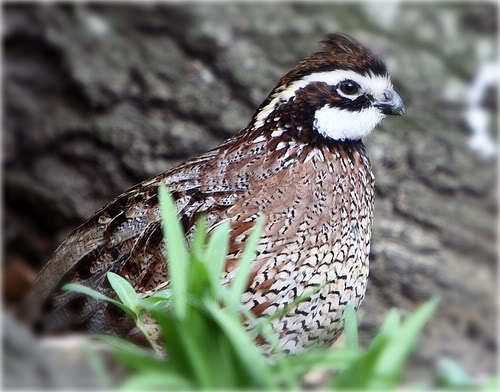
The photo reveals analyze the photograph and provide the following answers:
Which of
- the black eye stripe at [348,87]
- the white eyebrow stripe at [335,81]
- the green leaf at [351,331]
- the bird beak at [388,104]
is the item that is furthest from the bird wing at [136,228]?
the green leaf at [351,331]

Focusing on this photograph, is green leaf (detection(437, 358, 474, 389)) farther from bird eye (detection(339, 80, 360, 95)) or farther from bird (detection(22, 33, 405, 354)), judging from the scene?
bird eye (detection(339, 80, 360, 95))

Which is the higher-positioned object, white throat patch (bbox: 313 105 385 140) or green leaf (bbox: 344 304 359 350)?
white throat patch (bbox: 313 105 385 140)

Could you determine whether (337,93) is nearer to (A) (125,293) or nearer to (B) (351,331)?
(A) (125,293)

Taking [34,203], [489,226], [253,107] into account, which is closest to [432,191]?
[489,226]

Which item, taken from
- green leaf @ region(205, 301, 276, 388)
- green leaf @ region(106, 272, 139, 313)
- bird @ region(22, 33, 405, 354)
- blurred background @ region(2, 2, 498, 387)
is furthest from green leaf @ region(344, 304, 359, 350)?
blurred background @ region(2, 2, 498, 387)

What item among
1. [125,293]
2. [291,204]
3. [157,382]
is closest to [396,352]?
[157,382]

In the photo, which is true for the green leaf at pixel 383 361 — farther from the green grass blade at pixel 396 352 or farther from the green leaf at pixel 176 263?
the green leaf at pixel 176 263

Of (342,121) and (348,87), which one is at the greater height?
(348,87)
